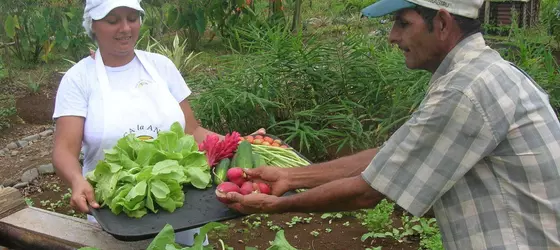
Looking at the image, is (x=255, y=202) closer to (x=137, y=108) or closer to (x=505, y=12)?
(x=137, y=108)

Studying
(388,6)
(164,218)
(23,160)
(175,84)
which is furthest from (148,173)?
(23,160)

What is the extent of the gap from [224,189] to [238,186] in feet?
0.33

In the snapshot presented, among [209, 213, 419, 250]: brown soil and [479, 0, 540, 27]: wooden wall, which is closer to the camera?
[209, 213, 419, 250]: brown soil

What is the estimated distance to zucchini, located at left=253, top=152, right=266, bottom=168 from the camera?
3025 mm

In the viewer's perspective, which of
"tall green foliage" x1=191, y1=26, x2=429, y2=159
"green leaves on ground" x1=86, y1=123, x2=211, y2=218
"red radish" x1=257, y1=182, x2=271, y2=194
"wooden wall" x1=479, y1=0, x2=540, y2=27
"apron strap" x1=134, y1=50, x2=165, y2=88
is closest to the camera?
"green leaves on ground" x1=86, y1=123, x2=211, y2=218

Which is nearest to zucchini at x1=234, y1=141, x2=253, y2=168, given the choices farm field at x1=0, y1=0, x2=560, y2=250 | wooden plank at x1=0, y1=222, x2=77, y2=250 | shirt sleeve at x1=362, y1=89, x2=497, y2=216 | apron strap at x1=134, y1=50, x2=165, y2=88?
apron strap at x1=134, y1=50, x2=165, y2=88

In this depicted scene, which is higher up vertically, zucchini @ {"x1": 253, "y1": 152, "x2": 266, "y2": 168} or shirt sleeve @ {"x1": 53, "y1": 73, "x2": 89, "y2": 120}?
shirt sleeve @ {"x1": 53, "y1": 73, "x2": 89, "y2": 120}

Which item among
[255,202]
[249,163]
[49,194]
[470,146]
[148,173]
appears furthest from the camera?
[49,194]

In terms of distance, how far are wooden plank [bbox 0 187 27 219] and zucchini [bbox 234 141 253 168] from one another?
0.97 meters

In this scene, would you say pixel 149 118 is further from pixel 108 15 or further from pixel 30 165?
pixel 30 165

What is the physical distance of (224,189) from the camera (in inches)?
107

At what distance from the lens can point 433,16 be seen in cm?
219

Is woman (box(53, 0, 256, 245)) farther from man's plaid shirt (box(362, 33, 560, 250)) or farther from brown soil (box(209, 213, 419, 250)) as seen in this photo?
brown soil (box(209, 213, 419, 250))

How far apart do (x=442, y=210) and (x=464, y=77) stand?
1.44ft
